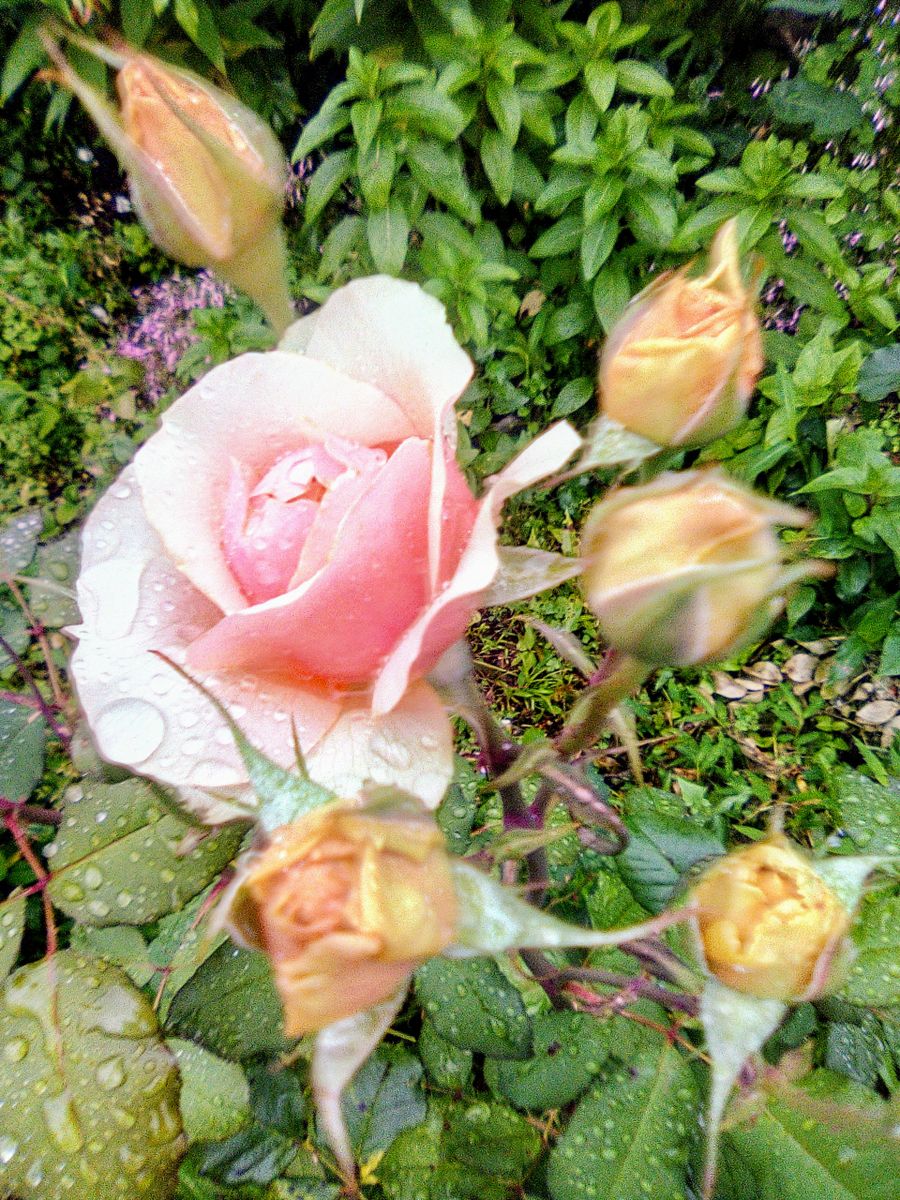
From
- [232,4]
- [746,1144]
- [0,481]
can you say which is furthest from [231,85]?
[746,1144]

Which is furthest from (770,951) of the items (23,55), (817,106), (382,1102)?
(23,55)

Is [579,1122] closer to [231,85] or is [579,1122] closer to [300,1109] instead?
[300,1109]

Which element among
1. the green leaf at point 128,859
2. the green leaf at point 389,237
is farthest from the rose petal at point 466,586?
the green leaf at point 389,237

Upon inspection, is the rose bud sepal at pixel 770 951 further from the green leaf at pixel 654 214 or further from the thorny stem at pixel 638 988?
the green leaf at pixel 654 214

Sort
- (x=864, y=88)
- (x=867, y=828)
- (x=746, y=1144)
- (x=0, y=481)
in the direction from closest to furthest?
(x=746, y=1144)
(x=867, y=828)
(x=864, y=88)
(x=0, y=481)

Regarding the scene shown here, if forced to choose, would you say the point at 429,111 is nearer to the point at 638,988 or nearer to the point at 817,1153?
the point at 638,988

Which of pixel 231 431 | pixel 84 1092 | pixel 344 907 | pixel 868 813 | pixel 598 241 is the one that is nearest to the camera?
pixel 344 907

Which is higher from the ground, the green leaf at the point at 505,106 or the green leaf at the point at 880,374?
the green leaf at the point at 505,106
